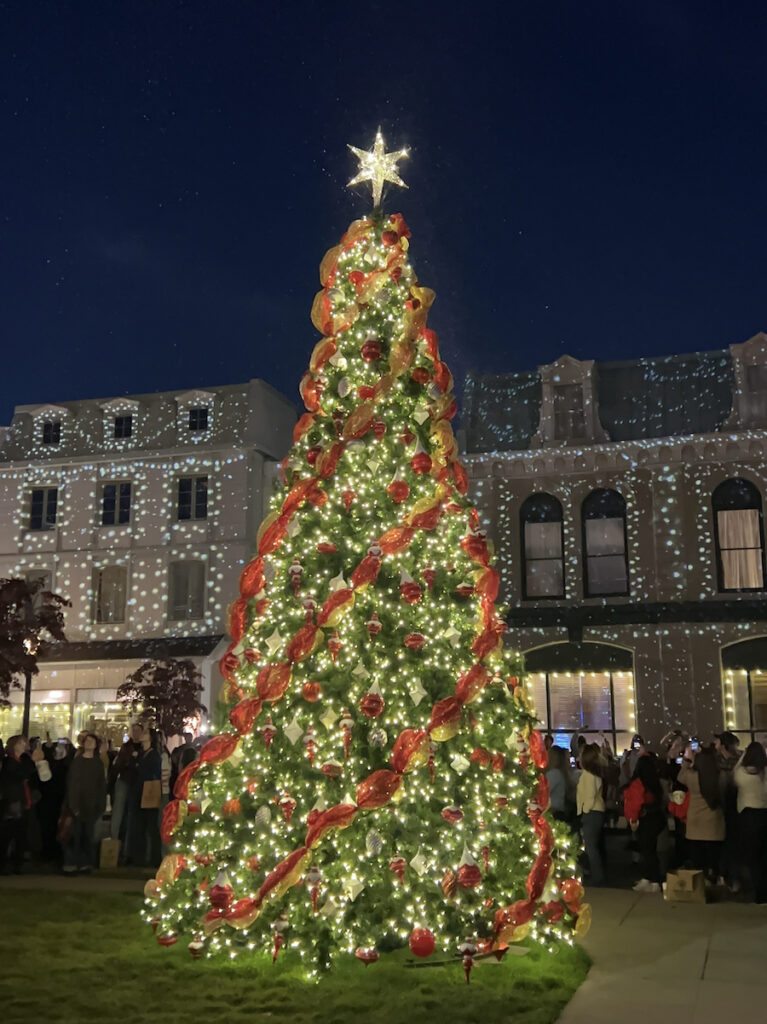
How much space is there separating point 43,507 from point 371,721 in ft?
84.6

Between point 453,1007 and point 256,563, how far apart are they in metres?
3.80

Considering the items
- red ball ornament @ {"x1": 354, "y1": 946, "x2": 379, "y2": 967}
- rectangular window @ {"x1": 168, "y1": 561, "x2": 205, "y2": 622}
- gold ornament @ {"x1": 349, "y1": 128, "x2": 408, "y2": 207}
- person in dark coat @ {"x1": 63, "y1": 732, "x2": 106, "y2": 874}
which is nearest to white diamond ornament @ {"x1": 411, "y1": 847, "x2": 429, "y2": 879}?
red ball ornament @ {"x1": 354, "y1": 946, "x2": 379, "y2": 967}

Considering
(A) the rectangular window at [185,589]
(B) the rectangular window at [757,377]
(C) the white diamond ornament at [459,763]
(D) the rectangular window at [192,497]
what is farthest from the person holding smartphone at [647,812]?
(D) the rectangular window at [192,497]

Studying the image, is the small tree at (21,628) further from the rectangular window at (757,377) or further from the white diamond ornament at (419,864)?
the rectangular window at (757,377)

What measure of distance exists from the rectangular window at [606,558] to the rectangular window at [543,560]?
75cm

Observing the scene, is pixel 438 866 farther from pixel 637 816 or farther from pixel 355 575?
pixel 637 816

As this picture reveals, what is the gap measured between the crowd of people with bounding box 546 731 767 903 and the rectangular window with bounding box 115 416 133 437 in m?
21.8

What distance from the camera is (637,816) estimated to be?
12039mm

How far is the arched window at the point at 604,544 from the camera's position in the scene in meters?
25.7

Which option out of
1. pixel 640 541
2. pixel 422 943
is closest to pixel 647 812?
pixel 422 943

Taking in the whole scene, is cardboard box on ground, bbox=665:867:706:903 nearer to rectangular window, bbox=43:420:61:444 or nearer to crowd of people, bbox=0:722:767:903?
crowd of people, bbox=0:722:767:903

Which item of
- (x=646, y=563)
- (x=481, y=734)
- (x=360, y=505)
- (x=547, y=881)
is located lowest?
(x=547, y=881)

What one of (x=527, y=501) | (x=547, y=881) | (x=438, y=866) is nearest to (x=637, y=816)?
(x=547, y=881)

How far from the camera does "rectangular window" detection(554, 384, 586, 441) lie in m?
26.6
